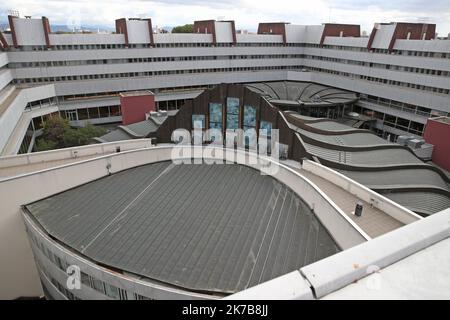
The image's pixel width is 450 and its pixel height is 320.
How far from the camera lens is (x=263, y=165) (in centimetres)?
2034

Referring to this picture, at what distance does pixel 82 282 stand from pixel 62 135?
3355cm

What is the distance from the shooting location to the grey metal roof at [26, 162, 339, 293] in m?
12.2

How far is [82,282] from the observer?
13461mm

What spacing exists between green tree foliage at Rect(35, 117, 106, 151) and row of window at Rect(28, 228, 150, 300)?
2581cm

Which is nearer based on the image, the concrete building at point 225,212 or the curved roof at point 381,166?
the concrete building at point 225,212

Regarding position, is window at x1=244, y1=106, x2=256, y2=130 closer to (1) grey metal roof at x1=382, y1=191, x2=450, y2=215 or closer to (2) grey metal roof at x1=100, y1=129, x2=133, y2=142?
(1) grey metal roof at x1=382, y1=191, x2=450, y2=215

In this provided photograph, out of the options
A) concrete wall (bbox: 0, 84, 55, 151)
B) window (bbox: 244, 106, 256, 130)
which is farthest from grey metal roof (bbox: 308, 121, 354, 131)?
concrete wall (bbox: 0, 84, 55, 151)

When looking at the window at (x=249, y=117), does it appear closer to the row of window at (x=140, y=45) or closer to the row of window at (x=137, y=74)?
the row of window at (x=137, y=74)

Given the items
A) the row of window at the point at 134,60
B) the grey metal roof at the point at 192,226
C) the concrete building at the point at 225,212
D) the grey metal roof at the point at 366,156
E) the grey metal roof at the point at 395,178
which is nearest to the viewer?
the concrete building at the point at 225,212

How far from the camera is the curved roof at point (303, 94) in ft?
183

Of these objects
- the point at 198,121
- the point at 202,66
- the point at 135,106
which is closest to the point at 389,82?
the point at 202,66

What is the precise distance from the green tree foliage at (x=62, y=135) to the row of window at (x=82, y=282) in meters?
25.8

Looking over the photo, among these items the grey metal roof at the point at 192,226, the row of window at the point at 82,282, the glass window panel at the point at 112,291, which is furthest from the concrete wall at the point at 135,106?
the glass window panel at the point at 112,291

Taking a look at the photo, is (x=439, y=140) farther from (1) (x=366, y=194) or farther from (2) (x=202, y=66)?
(2) (x=202, y=66)
